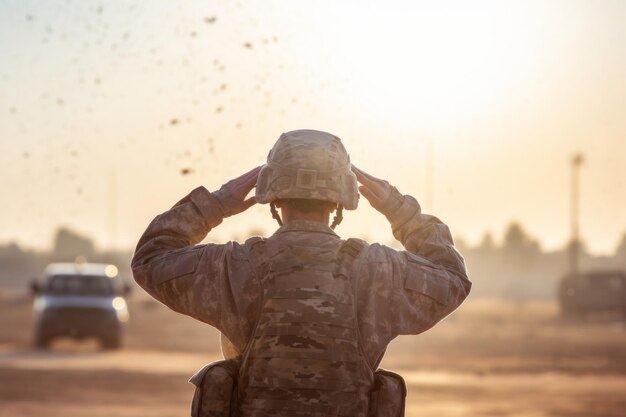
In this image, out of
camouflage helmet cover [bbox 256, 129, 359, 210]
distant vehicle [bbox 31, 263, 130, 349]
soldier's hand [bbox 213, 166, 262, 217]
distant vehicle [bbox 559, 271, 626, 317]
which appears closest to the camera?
camouflage helmet cover [bbox 256, 129, 359, 210]

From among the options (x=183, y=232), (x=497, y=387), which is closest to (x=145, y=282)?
(x=183, y=232)

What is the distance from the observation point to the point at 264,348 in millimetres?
4762

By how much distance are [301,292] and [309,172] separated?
409mm

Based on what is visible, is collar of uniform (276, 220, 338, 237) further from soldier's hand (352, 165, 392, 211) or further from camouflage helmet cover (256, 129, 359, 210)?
soldier's hand (352, 165, 392, 211)

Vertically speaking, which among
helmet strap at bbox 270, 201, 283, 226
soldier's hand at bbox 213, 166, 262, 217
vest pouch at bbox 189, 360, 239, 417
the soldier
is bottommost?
vest pouch at bbox 189, 360, 239, 417

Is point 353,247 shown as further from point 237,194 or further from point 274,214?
point 237,194

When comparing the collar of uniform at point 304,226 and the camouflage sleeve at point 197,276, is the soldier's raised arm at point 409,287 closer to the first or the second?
the collar of uniform at point 304,226

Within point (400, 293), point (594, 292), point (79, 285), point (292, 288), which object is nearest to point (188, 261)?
point (292, 288)

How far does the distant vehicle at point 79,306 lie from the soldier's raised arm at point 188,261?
2767cm

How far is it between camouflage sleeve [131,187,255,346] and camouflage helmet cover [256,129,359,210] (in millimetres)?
243

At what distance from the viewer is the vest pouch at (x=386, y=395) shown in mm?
4828

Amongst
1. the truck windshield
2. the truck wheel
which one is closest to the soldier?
the truck windshield

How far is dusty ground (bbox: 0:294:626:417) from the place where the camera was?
2045 centimetres

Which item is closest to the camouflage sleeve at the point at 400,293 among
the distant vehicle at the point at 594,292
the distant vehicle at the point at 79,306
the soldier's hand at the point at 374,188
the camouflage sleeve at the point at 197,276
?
the soldier's hand at the point at 374,188
